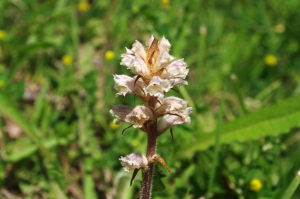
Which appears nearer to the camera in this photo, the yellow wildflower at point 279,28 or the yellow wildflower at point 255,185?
the yellow wildflower at point 255,185

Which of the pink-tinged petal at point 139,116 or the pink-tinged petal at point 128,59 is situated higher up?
the pink-tinged petal at point 128,59

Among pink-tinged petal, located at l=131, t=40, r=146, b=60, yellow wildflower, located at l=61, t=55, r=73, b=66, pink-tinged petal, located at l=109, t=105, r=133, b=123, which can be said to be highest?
yellow wildflower, located at l=61, t=55, r=73, b=66

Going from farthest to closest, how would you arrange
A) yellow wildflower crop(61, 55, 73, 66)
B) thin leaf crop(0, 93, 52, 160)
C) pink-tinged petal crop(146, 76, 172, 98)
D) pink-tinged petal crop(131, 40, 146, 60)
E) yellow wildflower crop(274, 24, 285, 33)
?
yellow wildflower crop(274, 24, 285, 33) < yellow wildflower crop(61, 55, 73, 66) < thin leaf crop(0, 93, 52, 160) < pink-tinged petal crop(131, 40, 146, 60) < pink-tinged petal crop(146, 76, 172, 98)

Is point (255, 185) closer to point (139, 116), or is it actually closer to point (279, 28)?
point (139, 116)

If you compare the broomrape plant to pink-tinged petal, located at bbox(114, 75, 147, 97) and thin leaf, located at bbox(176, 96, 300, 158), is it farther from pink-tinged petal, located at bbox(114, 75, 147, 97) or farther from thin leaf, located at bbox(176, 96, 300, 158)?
thin leaf, located at bbox(176, 96, 300, 158)

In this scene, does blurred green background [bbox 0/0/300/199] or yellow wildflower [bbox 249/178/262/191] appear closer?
yellow wildflower [bbox 249/178/262/191]

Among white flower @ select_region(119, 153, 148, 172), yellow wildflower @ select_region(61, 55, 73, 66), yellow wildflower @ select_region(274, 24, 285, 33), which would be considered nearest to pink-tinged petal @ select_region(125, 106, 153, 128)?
white flower @ select_region(119, 153, 148, 172)

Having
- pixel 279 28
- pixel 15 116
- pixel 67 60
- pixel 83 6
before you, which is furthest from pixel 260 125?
pixel 83 6

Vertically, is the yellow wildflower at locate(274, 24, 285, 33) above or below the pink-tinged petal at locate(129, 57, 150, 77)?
above

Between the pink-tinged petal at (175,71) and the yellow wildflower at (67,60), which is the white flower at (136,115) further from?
the yellow wildflower at (67,60)

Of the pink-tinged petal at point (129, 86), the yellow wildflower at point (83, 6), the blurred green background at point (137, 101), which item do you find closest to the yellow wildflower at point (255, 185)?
the blurred green background at point (137, 101)

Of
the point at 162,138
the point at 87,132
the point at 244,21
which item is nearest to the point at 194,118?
the point at 162,138
